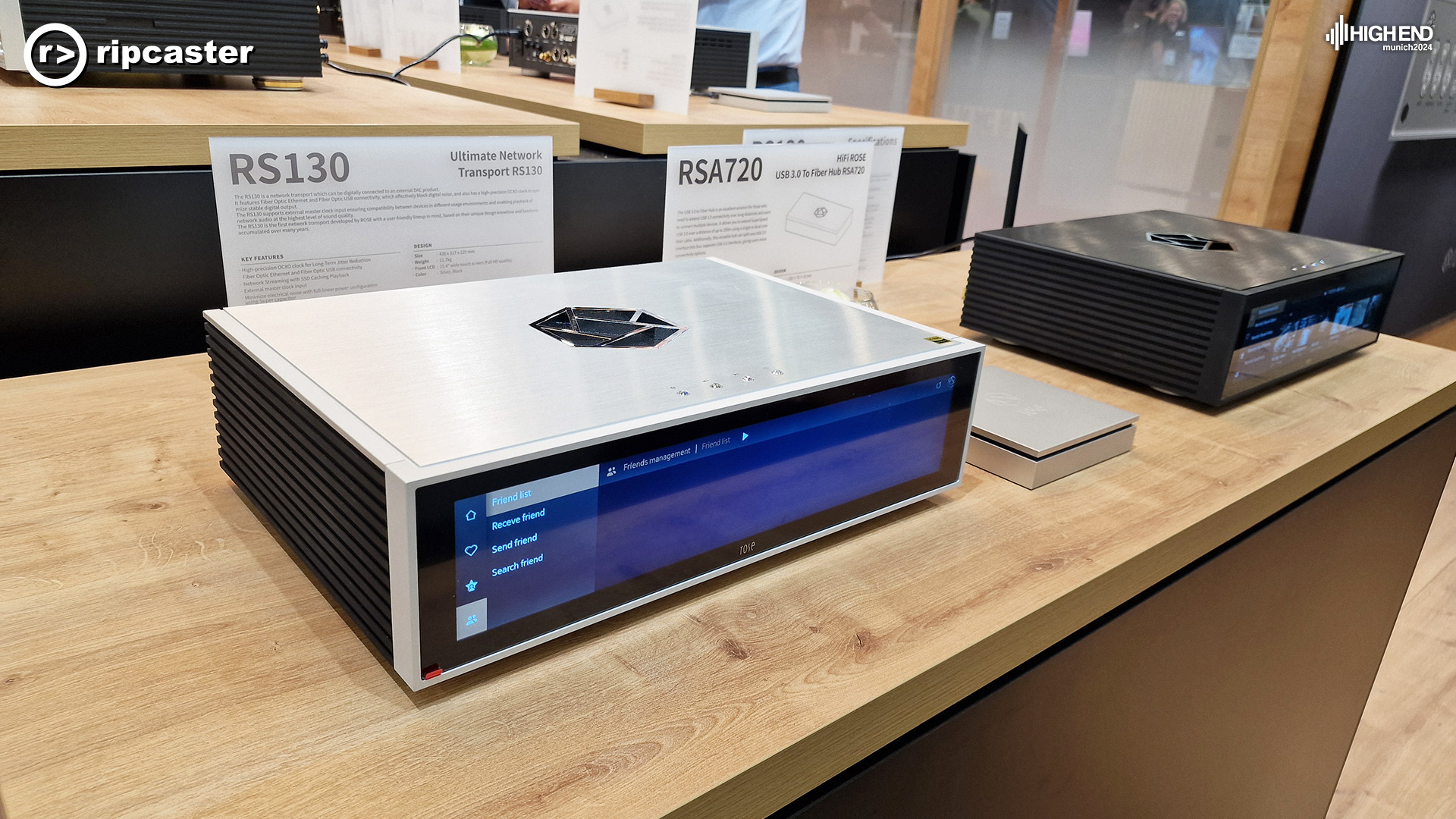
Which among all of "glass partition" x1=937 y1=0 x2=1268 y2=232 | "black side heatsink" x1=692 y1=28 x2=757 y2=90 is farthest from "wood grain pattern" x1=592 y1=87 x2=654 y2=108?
"glass partition" x1=937 y1=0 x2=1268 y2=232

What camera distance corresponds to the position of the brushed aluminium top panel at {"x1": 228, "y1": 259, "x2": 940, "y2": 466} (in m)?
0.45

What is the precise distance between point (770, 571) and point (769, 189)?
59 cm

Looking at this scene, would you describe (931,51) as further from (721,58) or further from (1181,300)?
(1181,300)

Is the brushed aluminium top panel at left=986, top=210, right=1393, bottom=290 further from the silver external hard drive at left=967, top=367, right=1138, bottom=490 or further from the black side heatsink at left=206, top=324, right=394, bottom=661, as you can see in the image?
the black side heatsink at left=206, top=324, right=394, bottom=661

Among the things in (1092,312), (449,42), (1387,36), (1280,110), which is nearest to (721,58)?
(449,42)

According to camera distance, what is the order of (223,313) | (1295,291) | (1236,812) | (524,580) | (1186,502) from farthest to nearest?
(1236,812)
(1295,291)
(1186,502)
(223,313)
(524,580)

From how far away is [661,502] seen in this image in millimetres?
488

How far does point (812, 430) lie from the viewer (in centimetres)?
54

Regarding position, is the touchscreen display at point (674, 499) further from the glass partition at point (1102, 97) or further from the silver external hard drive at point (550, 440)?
the glass partition at point (1102, 97)

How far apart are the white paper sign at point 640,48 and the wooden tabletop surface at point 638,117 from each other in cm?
2

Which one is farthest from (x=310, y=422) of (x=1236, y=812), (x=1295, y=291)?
(x=1236, y=812)

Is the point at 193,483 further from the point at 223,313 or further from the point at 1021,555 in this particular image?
the point at 1021,555

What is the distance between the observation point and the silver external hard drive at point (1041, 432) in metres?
0.70

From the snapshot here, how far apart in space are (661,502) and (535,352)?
13 cm
